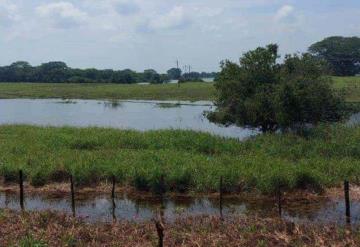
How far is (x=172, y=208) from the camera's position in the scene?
1792 cm

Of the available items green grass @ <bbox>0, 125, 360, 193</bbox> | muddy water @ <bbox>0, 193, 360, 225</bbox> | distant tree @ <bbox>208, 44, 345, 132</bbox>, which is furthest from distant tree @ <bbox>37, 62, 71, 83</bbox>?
muddy water @ <bbox>0, 193, 360, 225</bbox>

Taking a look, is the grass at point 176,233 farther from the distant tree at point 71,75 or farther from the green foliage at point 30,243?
the distant tree at point 71,75

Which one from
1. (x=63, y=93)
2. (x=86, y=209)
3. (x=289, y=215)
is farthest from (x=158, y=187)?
(x=63, y=93)

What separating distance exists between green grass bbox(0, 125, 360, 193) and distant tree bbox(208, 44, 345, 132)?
2.20 metres

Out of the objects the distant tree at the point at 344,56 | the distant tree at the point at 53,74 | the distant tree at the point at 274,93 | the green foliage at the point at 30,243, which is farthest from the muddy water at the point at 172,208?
the distant tree at the point at 53,74

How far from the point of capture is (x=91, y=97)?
314 ft

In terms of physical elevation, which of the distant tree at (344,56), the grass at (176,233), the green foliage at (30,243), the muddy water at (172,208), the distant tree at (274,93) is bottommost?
the muddy water at (172,208)

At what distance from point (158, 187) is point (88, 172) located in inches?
126

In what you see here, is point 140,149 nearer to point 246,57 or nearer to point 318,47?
point 246,57

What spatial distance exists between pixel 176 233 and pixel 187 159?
9334 mm

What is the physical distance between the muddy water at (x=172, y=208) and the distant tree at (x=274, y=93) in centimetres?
1154

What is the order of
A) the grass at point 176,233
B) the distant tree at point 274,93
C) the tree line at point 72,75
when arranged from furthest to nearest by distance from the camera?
the tree line at point 72,75 → the distant tree at point 274,93 → the grass at point 176,233

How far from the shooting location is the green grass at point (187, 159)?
777 inches

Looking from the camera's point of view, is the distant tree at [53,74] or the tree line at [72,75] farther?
the distant tree at [53,74]
